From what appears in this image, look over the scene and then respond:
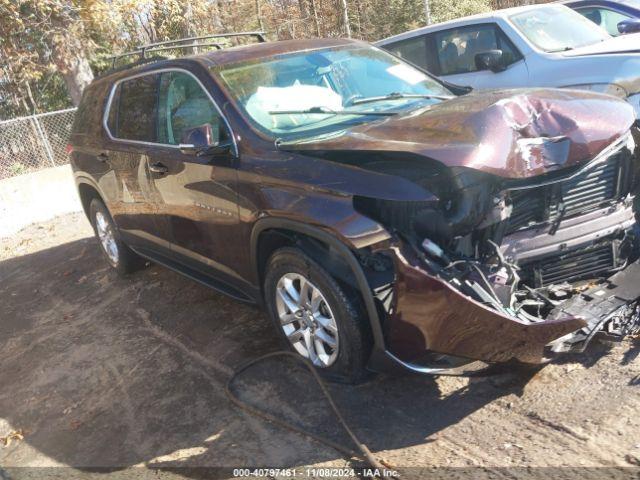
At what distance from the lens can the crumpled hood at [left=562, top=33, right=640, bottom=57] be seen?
6.51 metres

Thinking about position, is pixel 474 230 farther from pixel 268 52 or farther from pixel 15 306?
pixel 15 306

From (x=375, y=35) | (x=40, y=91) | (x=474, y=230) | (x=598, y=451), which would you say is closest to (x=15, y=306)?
(x=474, y=230)

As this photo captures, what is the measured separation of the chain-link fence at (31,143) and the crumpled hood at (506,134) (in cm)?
988

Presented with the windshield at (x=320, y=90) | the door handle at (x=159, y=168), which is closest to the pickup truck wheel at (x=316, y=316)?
the windshield at (x=320, y=90)

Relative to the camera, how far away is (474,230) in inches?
125

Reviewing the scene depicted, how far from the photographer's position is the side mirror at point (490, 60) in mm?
7117

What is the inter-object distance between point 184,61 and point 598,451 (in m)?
3.55

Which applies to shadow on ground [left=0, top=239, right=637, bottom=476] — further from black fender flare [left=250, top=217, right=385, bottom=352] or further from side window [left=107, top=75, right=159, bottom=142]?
side window [left=107, top=75, right=159, bottom=142]

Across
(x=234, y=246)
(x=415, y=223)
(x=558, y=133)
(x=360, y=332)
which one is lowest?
(x=360, y=332)

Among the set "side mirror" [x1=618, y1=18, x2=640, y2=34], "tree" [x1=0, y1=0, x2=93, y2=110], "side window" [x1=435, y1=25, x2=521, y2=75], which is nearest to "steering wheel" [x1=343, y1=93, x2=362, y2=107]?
"side window" [x1=435, y1=25, x2=521, y2=75]

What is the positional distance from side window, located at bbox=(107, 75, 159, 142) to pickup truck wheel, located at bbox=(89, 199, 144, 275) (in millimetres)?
1090

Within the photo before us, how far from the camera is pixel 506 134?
317 cm

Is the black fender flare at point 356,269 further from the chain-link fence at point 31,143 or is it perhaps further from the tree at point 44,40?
the tree at point 44,40

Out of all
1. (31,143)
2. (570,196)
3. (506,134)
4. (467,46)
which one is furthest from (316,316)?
(31,143)
